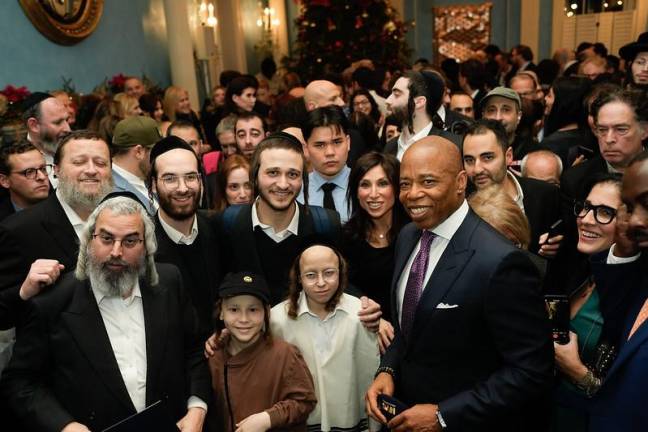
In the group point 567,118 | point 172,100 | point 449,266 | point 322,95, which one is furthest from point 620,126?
point 172,100

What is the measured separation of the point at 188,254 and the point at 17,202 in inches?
49.3

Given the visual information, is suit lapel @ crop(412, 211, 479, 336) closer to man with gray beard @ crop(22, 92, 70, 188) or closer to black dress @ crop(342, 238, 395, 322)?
black dress @ crop(342, 238, 395, 322)

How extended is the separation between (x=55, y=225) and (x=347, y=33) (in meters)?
9.95

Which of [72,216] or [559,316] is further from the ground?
[72,216]

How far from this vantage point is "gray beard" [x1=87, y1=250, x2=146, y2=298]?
236cm

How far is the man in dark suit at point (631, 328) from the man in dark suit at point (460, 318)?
0.23 meters

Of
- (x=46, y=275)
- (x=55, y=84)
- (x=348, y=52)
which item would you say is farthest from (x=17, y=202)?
(x=348, y=52)

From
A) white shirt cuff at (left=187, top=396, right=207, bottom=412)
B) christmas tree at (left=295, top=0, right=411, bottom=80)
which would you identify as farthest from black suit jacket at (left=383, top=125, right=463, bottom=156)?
christmas tree at (left=295, top=0, right=411, bottom=80)

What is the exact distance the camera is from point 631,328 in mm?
1958

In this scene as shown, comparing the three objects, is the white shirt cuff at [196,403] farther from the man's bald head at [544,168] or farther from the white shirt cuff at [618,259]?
the man's bald head at [544,168]

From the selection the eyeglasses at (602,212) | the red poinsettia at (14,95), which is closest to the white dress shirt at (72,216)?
the eyeglasses at (602,212)

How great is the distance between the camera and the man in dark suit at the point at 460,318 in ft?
6.63

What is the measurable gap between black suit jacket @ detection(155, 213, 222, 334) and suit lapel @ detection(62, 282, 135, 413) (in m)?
0.72

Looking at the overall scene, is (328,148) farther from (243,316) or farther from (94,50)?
(94,50)
